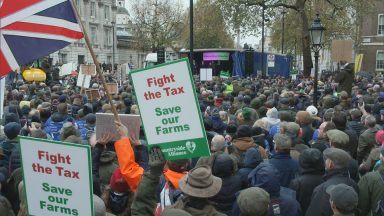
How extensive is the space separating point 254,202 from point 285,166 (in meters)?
1.81

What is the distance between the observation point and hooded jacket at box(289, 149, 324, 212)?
5102 mm

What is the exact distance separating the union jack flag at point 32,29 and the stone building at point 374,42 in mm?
49705

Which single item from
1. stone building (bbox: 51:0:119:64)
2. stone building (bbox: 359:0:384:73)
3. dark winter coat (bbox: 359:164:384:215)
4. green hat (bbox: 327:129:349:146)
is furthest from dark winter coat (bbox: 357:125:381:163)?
stone building (bbox: 51:0:119:64)

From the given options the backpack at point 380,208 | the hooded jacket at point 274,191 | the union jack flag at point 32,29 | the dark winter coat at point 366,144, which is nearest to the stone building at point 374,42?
the dark winter coat at point 366,144

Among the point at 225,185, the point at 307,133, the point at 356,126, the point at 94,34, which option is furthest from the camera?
the point at 94,34

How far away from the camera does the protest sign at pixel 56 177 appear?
343 cm

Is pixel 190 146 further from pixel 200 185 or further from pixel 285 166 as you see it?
pixel 285 166

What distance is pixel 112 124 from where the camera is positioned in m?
5.25

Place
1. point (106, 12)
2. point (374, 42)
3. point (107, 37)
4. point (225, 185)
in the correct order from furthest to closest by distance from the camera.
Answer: point (107, 37), point (106, 12), point (374, 42), point (225, 185)

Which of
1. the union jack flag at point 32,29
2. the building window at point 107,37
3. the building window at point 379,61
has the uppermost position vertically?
the building window at point 107,37

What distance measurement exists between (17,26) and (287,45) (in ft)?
158

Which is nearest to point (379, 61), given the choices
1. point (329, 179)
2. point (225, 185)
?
point (329, 179)

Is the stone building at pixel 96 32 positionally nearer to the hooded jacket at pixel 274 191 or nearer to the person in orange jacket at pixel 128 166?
the person in orange jacket at pixel 128 166

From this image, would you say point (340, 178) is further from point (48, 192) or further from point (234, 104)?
point (234, 104)
